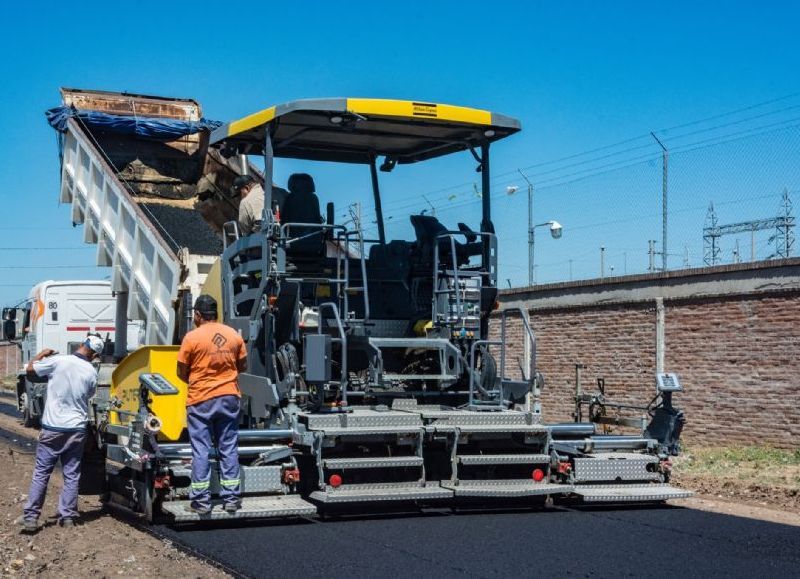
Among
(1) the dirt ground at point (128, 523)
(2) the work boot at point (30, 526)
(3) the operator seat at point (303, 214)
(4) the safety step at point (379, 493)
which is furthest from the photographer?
(3) the operator seat at point (303, 214)

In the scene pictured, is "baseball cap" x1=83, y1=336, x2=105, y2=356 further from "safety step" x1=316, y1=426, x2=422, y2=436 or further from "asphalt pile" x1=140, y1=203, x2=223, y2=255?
"asphalt pile" x1=140, y1=203, x2=223, y2=255

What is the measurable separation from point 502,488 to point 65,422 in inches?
136

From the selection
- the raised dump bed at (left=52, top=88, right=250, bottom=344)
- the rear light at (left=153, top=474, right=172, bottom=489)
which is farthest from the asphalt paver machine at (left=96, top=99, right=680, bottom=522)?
the raised dump bed at (left=52, top=88, right=250, bottom=344)

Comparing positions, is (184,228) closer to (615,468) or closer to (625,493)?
(615,468)

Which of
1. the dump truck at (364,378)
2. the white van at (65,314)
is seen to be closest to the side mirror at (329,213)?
the dump truck at (364,378)

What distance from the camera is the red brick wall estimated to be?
13.9 meters

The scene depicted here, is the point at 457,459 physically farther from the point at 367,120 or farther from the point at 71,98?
the point at 71,98

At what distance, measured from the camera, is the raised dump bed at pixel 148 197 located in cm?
1261

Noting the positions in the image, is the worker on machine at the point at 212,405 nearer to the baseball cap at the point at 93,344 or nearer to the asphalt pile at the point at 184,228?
the baseball cap at the point at 93,344

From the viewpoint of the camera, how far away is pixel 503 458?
8.75 meters

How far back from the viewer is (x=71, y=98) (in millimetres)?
15938

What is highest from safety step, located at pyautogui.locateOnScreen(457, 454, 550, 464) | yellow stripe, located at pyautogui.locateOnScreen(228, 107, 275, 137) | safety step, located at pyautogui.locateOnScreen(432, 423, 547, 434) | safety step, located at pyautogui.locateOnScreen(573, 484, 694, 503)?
yellow stripe, located at pyautogui.locateOnScreen(228, 107, 275, 137)

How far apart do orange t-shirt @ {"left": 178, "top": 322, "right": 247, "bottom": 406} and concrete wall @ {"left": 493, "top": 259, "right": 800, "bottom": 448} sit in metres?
8.29

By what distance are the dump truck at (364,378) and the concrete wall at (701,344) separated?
4599 mm
